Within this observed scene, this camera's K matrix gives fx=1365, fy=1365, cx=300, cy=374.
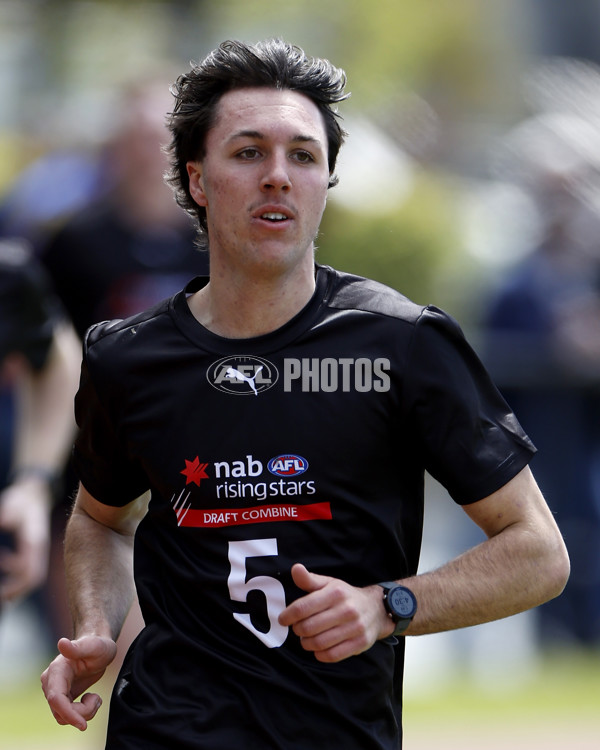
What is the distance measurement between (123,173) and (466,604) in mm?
4255

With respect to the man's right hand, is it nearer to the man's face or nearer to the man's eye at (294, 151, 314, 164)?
the man's face

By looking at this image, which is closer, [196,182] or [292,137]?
[292,137]

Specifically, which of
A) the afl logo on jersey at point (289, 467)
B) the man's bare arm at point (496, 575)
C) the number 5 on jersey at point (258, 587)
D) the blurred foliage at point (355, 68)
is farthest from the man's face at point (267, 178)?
the blurred foliage at point (355, 68)

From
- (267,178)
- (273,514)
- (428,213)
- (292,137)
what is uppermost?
(428,213)

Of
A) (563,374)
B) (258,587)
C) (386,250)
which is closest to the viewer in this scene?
(258,587)

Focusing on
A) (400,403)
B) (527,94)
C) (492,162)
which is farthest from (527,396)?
(400,403)

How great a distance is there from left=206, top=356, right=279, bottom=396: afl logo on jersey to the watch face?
20.9 inches

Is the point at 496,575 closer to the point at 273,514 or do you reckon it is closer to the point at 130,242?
the point at 273,514

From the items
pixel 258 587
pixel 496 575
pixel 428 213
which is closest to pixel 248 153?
pixel 258 587

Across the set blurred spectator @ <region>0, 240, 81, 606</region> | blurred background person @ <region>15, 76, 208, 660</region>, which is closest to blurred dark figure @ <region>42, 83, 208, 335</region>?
blurred background person @ <region>15, 76, 208, 660</region>

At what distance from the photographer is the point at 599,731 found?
21.8 ft

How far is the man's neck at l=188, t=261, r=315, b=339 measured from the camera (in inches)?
121

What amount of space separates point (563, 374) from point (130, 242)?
2809 mm

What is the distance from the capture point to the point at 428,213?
27.3 ft
